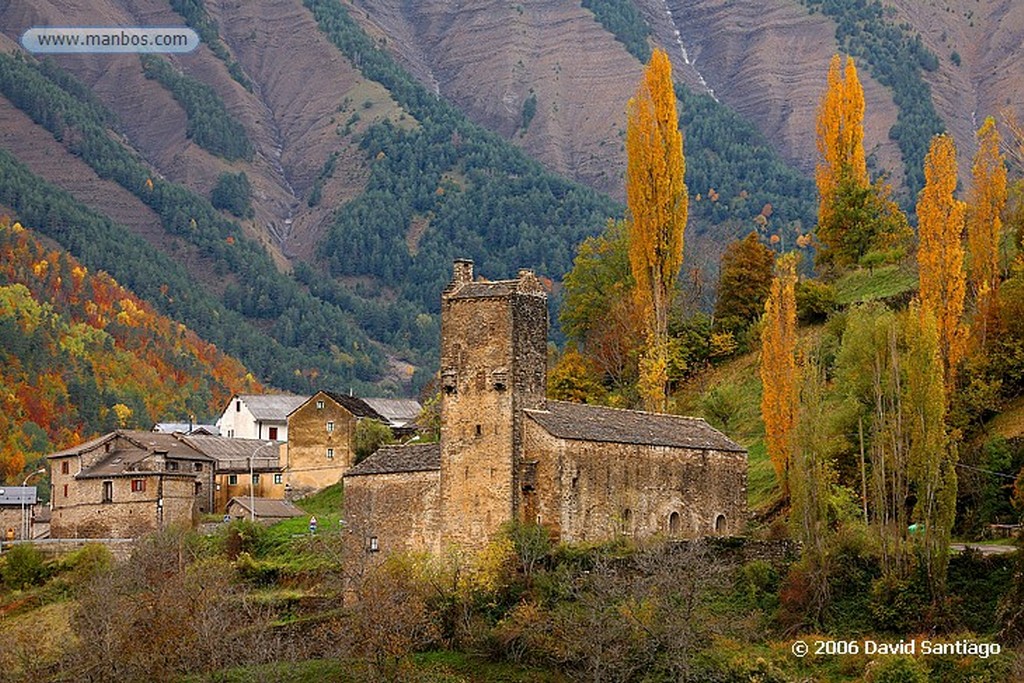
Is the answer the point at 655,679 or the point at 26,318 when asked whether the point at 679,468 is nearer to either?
the point at 655,679

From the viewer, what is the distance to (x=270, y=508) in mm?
80188

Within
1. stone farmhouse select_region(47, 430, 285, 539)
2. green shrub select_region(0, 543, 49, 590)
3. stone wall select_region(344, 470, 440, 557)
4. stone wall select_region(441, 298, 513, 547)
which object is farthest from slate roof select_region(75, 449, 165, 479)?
stone wall select_region(441, 298, 513, 547)

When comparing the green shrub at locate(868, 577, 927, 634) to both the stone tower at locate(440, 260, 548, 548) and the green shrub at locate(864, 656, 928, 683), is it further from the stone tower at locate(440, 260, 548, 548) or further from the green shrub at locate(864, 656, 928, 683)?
the stone tower at locate(440, 260, 548, 548)

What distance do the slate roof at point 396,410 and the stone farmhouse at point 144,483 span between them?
9221 millimetres

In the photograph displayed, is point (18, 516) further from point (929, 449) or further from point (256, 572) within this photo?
point (929, 449)

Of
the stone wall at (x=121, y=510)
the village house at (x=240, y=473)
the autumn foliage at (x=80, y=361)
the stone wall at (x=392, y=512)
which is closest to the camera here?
the stone wall at (x=392, y=512)

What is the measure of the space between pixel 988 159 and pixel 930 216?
4.15 metres

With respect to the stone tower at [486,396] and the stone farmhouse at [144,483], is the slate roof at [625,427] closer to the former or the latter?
the stone tower at [486,396]

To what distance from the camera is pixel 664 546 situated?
5475 cm

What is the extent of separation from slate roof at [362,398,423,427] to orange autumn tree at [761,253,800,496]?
33411 millimetres

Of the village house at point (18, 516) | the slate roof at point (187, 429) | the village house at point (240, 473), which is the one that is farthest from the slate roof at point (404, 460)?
the slate roof at point (187, 429)

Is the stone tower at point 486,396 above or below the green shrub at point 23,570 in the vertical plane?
above

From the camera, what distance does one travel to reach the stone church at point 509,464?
184 feet

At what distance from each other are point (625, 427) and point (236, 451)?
34.7 meters
